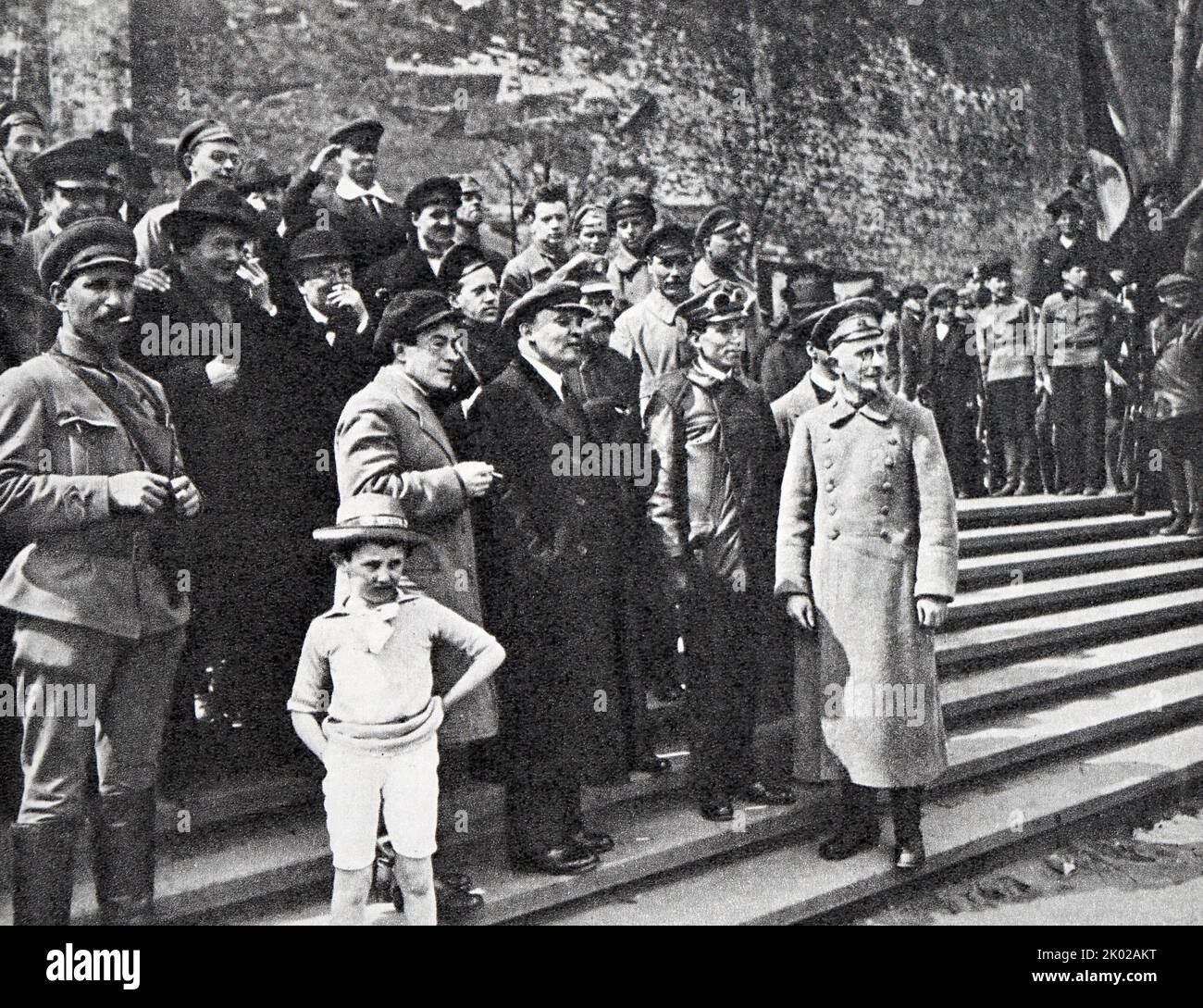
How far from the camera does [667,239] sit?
478 centimetres

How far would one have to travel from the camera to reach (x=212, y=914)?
9.98ft

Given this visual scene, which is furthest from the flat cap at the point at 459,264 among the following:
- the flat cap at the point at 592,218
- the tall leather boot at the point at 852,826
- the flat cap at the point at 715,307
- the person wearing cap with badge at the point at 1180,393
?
the person wearing cap with badge at the point at 1180,393

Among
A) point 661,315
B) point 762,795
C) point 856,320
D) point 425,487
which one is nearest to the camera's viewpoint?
point 425,487

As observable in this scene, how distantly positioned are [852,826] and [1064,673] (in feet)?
6.18

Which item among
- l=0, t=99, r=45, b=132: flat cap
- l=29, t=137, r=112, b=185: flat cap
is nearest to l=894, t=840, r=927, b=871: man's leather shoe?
l=29, t=137, r=112, b=185: flat cap

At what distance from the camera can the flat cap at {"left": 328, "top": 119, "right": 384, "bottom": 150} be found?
4434 millimetres

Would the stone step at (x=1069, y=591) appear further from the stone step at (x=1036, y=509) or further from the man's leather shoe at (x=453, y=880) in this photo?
the man's leather shoe at (x=453, y=880)

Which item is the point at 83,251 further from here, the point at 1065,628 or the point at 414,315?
the point at 1065,628

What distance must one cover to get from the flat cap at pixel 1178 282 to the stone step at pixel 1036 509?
1341mm

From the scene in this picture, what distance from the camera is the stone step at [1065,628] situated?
520cm

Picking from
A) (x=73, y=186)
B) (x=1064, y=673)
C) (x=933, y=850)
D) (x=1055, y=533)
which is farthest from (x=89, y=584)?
(x=1055, y=533)

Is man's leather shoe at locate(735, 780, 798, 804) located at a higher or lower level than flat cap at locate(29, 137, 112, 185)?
lower

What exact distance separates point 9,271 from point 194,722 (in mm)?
1393

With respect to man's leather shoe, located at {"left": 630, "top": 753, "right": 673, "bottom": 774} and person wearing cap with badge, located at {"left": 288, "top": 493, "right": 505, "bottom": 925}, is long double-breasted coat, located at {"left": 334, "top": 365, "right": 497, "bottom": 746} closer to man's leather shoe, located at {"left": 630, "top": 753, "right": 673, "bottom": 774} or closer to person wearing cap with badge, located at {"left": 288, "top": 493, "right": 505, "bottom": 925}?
person wearing cap with badge, located at {"left": 288, "top": 493, "right": 505, "bottom": 925}
